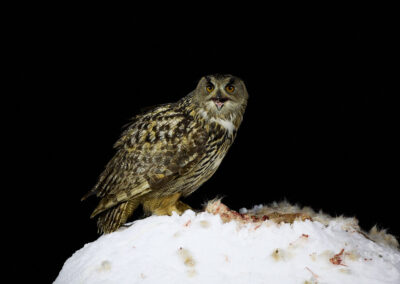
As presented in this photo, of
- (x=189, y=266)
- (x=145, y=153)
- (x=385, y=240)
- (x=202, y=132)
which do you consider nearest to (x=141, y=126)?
(x=145, y=153)

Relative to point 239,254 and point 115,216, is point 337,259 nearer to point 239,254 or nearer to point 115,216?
point 239,254

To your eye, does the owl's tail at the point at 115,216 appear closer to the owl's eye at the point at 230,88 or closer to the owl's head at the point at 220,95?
the owl's head at the point at 220,95

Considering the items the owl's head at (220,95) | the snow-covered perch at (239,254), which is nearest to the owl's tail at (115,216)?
the snow-covered perch at (239,254)

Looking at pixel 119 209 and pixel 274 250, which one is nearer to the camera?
pixel 274 250

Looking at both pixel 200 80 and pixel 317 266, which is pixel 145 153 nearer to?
pixel 200 80

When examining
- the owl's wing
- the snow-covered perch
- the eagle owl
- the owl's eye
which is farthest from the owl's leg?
the owl's eye

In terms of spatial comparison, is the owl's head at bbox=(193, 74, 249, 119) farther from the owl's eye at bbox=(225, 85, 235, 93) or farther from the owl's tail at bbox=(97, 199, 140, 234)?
the owl's tail at bbox=(97, 199, 140, 234)

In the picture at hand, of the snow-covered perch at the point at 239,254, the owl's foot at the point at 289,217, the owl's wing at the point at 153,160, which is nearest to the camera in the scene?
the snow-covered perch at the point at 239,254
